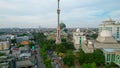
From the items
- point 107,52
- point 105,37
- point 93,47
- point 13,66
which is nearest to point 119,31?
point 105,37

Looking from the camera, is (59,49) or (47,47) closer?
(59,49)

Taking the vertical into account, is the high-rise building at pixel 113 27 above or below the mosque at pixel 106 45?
above

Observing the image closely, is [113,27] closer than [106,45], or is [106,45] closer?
[106,45]

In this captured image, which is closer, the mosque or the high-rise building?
the mosque

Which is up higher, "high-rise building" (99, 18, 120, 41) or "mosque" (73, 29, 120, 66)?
"high-rise building" (99, 18, 120, 41)

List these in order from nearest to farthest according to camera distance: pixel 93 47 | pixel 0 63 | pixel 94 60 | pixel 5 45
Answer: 1. pixel 0 63
2. pixel 94 60
3. pixel 93 47
4. pixel 5 45

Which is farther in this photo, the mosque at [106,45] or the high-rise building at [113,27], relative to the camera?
the high-rise building at [113,27]

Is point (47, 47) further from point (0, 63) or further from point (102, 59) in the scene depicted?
point (0, 63)

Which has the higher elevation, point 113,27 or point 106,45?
point 113,27
